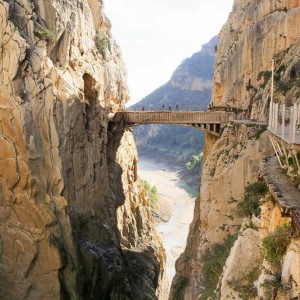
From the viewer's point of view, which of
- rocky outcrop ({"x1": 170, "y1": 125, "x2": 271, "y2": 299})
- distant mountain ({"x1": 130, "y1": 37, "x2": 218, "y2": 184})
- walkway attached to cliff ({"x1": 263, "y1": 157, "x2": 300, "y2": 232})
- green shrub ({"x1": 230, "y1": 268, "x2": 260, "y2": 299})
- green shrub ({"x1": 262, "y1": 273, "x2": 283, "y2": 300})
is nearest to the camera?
green shrub ({"x1": 262, "y1": 273, "x2": 283, "y2": 300})

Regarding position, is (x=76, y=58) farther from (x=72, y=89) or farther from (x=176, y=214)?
(x=176, y=214)

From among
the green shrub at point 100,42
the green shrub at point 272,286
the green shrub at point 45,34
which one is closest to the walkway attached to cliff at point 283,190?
the green shrub at point 272,286

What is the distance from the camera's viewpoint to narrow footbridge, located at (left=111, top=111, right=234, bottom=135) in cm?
2991

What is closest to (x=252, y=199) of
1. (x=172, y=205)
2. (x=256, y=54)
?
(x=256, y=54)

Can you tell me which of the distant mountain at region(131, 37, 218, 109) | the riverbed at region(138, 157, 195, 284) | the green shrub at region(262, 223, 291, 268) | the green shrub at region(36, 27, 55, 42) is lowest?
the riverbed at region(138, 157, 195, 284)

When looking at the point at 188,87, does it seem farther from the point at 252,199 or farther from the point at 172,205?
the point at 252,199

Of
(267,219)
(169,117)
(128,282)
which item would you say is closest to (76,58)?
(169,117)

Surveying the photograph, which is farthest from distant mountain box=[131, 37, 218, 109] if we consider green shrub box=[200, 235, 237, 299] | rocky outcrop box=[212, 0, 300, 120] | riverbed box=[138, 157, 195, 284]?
green shrub box=[200, 235, 237, 299]

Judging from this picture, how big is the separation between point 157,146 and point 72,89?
408 feet

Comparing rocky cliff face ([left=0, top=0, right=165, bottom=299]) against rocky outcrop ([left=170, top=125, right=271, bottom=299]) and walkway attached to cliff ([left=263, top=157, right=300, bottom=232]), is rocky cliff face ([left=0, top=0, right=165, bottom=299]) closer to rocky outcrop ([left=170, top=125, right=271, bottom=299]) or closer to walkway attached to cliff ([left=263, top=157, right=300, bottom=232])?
rocky outcrop ([left=170, top=125, right=271, bottom=299])

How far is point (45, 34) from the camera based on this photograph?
26562 mm

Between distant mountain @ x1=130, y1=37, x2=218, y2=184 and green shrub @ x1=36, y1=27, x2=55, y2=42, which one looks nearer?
green shrub @ x1=36, y1=27, x2=55, y2=42

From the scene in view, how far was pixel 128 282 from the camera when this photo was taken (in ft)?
101

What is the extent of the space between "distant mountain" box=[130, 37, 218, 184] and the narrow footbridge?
87.1 metres
